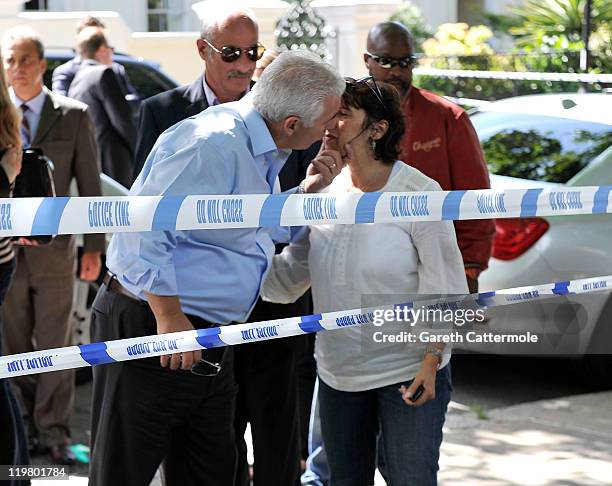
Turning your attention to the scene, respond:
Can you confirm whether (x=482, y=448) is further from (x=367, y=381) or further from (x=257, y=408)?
(x=367, y=381)

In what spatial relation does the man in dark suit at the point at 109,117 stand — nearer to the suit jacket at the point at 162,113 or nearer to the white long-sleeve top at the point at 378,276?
the suit jacket at the point at 162,113

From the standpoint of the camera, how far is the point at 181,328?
3.37 metres

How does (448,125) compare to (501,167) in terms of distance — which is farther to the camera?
(501,167)

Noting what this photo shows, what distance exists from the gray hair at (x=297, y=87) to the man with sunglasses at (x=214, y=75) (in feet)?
3.60

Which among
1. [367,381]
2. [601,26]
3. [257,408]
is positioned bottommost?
[601,26]

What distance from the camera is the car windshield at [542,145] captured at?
22.2 ft

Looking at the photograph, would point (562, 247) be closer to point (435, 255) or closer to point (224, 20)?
point (224, 20)

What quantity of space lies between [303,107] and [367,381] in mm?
955

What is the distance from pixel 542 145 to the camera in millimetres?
6965

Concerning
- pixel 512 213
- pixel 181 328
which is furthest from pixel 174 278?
pixel 512 213

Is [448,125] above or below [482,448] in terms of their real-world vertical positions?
above

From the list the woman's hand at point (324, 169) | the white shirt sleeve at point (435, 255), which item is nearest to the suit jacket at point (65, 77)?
the woman's hand at point (324, 169)

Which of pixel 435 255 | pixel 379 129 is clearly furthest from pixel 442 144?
pixel 435 255

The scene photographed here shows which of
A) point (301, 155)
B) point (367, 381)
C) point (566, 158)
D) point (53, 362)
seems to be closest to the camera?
point (53, 362)
